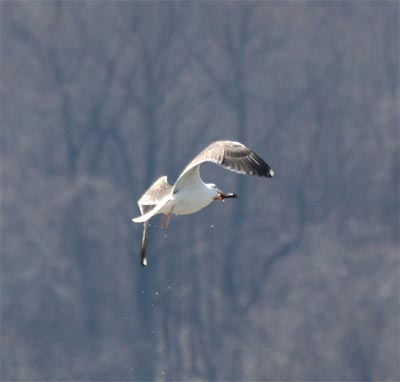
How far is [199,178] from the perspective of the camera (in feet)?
24.0

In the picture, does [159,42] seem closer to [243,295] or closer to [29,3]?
[29,3]

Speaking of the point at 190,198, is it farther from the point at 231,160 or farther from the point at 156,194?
the point at 156,194

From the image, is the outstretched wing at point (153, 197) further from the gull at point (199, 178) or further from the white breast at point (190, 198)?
the white breast at point (190, 198)

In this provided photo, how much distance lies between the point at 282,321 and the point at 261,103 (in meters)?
1.38

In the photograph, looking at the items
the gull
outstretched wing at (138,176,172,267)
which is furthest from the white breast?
outstretched wing at (138,176,172,267)

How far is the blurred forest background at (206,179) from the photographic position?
11.2 m

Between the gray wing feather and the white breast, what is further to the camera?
the gray wing feather

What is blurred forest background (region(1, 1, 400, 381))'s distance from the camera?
1123 cm

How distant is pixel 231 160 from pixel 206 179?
13.0ft

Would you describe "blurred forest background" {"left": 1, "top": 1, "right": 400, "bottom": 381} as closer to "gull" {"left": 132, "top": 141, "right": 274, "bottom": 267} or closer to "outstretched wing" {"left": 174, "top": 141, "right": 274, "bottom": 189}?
"gull" {"left": 132, "top": 141, "right": 274, "bottom": 267}

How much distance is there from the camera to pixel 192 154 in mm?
11188

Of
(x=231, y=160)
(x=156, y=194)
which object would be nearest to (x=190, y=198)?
(x=231, y=160)

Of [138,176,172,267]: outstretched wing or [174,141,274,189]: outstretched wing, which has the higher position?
[174,141,274,189]: outstretched wing

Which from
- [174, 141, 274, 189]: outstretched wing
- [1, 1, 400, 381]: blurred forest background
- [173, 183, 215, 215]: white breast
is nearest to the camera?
[174, 141, 274, 189]: outstretched wing
